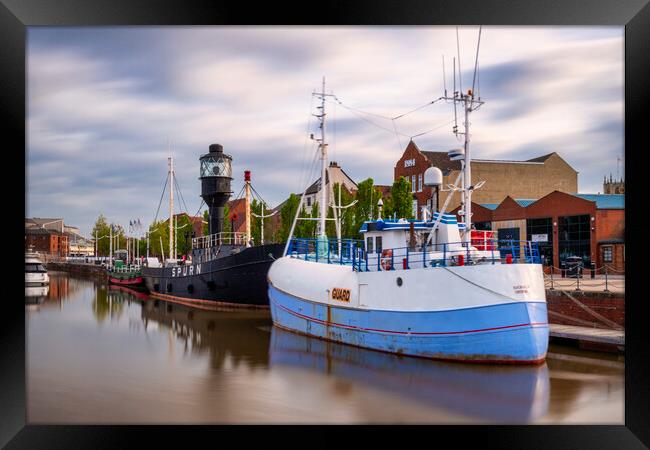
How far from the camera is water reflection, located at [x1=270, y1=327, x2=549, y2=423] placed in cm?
1041

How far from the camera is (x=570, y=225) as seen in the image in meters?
28.7

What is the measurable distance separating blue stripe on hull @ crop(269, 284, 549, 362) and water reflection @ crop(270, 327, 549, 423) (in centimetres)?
24

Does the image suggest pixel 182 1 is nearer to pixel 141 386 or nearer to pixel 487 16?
pixel 487 16

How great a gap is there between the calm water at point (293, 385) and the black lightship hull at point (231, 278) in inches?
232

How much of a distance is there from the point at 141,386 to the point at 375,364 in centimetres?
507

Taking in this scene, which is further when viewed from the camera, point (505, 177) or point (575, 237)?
point (505, 177)

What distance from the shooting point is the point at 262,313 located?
24453mm

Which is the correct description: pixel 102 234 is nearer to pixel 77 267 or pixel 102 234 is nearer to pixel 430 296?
pixel 77 267

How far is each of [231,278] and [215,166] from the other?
7712 mm

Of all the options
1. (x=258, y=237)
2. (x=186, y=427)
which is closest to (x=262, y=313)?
(x=186, y=427)

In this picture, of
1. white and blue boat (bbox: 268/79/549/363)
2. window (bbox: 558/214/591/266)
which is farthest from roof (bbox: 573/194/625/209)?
white and blue boat (bbox: 268/79/549/363)

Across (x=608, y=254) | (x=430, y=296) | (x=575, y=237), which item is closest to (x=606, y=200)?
(x=575, y=237)

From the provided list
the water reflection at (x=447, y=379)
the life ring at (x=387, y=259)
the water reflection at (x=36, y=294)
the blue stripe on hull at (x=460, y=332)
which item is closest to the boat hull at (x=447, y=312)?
the blue stripe on hull at (x=460, y=332)

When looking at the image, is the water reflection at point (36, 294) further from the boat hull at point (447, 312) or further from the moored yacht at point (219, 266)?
the boat hull at point (447, 312)
